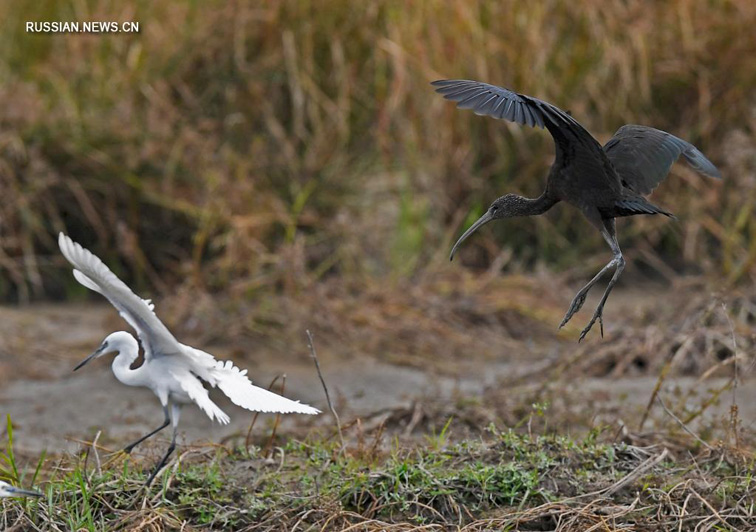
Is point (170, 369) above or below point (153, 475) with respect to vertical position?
above

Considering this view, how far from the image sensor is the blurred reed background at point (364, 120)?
6.47 m

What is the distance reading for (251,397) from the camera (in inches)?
117

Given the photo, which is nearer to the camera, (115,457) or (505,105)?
(505,105)

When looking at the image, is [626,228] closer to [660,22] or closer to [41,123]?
[660,22]

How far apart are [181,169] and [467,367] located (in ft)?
6.51

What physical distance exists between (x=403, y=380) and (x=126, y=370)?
251cm

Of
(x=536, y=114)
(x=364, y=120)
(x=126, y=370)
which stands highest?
(x=536, y=114)

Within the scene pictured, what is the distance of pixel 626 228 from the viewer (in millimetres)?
6801

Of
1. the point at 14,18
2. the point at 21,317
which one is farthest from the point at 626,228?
the point at 14,18

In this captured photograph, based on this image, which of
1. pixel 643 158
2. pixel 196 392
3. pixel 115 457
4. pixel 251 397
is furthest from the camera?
pixel 115 457

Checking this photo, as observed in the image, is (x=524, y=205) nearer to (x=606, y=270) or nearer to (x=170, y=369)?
(x=606, y=270)

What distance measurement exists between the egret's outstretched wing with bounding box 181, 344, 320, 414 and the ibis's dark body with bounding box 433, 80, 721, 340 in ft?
2.08

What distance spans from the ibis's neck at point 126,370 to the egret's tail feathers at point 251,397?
8.3 inches

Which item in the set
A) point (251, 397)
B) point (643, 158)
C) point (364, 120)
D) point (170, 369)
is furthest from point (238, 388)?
point (364, 120)
